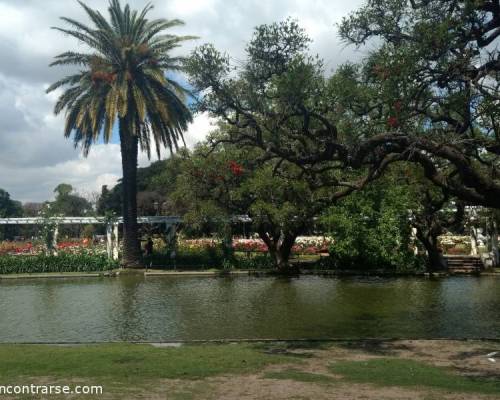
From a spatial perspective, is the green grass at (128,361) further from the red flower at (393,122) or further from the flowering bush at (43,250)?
the flowering bush at (43,250)

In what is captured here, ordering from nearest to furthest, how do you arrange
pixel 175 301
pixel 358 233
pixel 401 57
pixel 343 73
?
pixel 401 57 < pixel 343 73 < pixel 175 301 < pixel 358 233

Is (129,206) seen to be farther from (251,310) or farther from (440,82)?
(440,82)

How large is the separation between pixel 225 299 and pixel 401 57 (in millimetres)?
10619

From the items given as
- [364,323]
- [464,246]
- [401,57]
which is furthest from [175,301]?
[464,246]

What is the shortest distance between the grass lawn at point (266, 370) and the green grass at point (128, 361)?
13mm

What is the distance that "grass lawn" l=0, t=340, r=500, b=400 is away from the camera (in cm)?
702

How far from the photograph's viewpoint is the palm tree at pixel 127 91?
28703mm

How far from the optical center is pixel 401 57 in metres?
10.2

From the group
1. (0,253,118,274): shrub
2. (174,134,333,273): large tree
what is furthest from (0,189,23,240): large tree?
(174,134,333,273): large tree

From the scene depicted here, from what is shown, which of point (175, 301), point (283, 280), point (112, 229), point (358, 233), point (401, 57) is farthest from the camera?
point (112, 229)

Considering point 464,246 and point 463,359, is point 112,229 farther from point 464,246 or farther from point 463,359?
point 463,359

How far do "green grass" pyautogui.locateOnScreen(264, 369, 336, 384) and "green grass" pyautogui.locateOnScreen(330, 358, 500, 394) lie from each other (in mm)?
316

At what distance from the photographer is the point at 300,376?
26.3 feet

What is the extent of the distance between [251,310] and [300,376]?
779cm
